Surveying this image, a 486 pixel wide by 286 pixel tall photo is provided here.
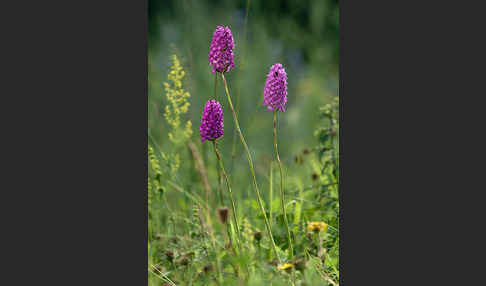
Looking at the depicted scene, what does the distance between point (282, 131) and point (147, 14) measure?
1394mm

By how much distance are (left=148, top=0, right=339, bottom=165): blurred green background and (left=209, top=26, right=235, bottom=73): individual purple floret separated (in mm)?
149

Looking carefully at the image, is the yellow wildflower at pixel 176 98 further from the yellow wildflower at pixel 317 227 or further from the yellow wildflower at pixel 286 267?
the yellow wildflower at pixel 286 267

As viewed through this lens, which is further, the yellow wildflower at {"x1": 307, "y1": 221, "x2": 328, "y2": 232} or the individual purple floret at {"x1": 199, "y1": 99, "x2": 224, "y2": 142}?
the yellow wildflower at {"x1": 307, "y1": 221, "x2": 328, "y2": 232}

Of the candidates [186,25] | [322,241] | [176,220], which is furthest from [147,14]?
[322,241]

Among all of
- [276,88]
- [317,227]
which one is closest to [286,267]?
[317,227]

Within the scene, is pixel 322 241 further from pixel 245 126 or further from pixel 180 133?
pixel 180 133

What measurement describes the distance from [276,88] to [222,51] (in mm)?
375

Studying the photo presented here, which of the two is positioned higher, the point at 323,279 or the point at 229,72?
the point at 229,72

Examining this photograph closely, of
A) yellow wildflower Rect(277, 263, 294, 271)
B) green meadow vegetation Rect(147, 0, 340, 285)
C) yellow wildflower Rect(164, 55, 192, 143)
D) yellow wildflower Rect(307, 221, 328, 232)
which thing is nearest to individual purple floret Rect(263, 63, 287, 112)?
green meadow vegetation Rect(147, 0, 340, 285)

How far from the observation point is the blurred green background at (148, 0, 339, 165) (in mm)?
3934

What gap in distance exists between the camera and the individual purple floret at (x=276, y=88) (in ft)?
11.6

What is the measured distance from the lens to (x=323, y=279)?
136 inches

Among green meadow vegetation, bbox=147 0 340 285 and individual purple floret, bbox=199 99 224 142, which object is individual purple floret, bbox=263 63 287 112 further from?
individual purple floret, bbox=199 99 224 142

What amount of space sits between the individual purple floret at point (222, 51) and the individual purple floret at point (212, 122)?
0.77 feet
